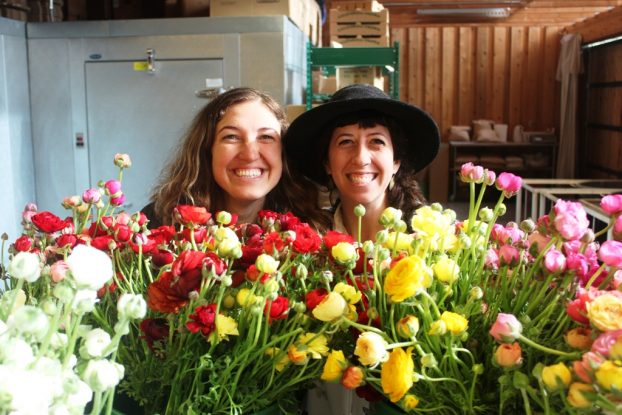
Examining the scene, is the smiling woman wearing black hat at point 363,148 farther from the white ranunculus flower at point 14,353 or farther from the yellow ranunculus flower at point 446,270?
the white ranunculus flower at point 14,353

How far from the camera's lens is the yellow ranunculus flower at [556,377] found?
2.08ft

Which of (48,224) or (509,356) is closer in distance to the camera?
(509,356)

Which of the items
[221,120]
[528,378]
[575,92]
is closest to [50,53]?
[221,120]

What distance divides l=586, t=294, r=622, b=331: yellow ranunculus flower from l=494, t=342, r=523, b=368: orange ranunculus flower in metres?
0.08

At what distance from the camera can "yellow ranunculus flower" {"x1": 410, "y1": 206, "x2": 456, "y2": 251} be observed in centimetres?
82

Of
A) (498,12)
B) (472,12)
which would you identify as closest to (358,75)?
(472,12)

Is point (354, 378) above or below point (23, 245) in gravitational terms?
below

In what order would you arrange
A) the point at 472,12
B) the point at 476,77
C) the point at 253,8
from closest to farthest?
the point at 253,8 < the point at 472,12 < the point at 476,77

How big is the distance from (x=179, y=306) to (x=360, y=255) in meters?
0.25

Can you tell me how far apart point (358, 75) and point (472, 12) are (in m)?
5.46

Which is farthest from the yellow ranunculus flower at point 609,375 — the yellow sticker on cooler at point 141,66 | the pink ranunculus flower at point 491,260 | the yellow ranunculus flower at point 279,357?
the yellow sticker on cooler at point 141,66

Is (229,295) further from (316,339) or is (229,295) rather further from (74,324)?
(74,324)

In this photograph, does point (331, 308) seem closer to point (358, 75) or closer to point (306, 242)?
point (306, 242)

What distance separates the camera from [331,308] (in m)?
0.76
